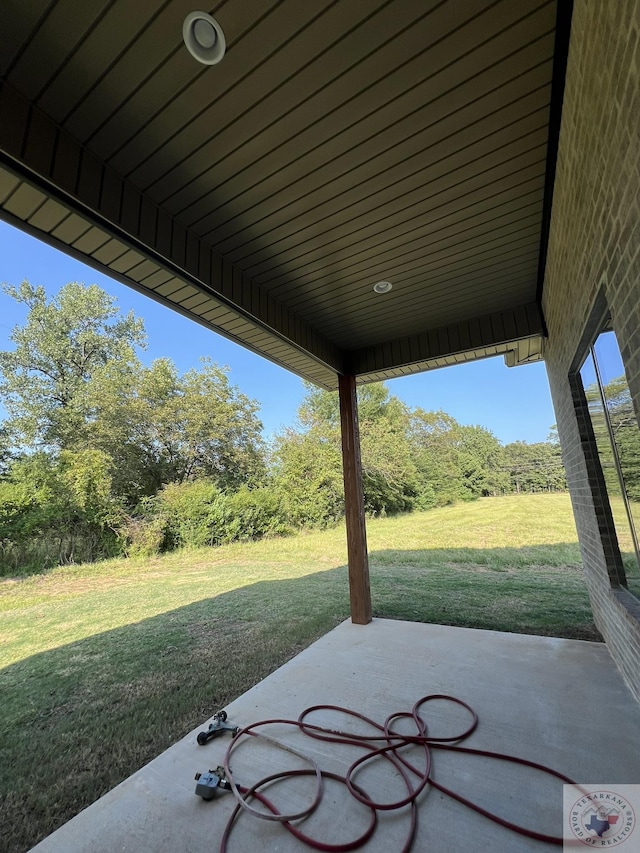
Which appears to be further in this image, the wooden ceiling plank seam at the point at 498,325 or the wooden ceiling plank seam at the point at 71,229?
the wooden ceiling plank seam at the point at 498,325

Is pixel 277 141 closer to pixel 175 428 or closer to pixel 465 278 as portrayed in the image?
pixel 465 278

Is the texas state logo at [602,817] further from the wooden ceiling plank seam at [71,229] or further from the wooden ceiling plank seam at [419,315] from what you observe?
the wooden ceiling plank seam at [71,229]

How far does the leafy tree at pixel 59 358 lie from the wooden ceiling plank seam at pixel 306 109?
9.45m

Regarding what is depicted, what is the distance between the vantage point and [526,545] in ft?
23.4

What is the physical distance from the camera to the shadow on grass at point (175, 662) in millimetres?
1736

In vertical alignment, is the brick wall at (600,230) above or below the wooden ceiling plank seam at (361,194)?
below

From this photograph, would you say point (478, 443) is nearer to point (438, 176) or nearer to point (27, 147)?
point (438, 176)

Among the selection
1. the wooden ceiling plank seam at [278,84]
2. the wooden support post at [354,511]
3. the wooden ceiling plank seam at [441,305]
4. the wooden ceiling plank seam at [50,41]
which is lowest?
the wooden support post at [354,511]

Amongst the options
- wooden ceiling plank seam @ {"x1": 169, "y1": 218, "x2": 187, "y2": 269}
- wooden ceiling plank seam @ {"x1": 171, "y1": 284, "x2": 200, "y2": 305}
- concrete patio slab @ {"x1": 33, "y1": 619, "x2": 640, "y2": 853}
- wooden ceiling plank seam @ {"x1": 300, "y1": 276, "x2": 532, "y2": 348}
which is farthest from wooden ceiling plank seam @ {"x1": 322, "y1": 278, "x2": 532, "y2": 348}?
concrete patio slab @ {"x1": 33, "y1": 619, "x2": 640, "y2": 853}

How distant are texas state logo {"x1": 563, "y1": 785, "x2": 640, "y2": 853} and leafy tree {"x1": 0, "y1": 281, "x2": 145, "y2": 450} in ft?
34.9

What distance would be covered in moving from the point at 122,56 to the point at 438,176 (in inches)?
57.0

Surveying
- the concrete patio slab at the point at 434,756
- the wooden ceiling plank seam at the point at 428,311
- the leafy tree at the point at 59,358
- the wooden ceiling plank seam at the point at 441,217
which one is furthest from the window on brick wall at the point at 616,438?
the leafy tree at the point at 59,358

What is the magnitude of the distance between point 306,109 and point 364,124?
265mm

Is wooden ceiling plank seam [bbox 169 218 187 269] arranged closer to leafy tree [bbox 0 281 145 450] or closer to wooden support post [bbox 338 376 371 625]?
wooden support post [bbox 338 376 371 625]
